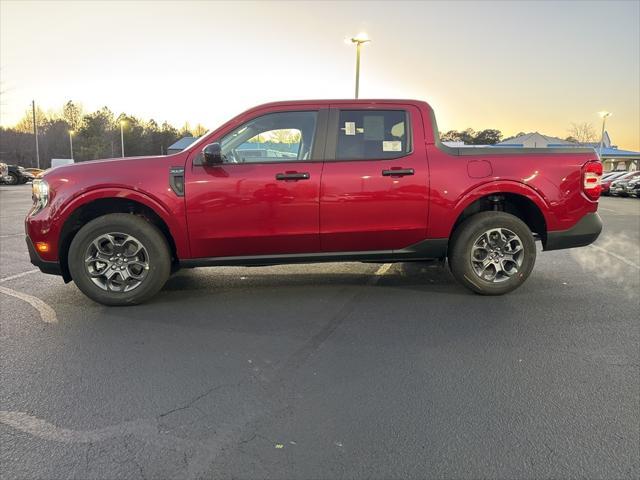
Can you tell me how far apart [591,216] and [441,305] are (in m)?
1.95

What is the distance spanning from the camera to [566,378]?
306 centimetres

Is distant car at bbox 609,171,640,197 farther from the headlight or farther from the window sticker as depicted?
the headlight

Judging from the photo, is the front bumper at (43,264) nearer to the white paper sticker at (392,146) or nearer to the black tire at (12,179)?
the white paper sticker at (392,146)

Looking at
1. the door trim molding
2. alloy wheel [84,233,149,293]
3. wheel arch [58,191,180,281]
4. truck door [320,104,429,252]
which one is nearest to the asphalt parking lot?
alloy wheel [84,233,149,293]

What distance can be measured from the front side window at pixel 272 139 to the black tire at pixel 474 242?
71.2 inches

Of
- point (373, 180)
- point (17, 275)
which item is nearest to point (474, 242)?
point (373, 180)

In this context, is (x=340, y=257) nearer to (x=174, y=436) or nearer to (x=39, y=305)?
(x=174, y=436)

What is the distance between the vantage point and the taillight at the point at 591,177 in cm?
478

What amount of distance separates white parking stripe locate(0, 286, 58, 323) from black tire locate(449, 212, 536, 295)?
3912mm

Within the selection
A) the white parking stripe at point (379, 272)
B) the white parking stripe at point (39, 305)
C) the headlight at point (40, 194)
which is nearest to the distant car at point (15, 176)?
the white parking stripe at point (39, 305)

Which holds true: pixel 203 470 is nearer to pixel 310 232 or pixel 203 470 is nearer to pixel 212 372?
pixel 212 372

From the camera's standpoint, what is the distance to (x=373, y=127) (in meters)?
4.68

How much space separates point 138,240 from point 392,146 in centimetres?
266

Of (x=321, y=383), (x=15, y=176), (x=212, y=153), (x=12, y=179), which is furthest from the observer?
(x=15, y=176)
